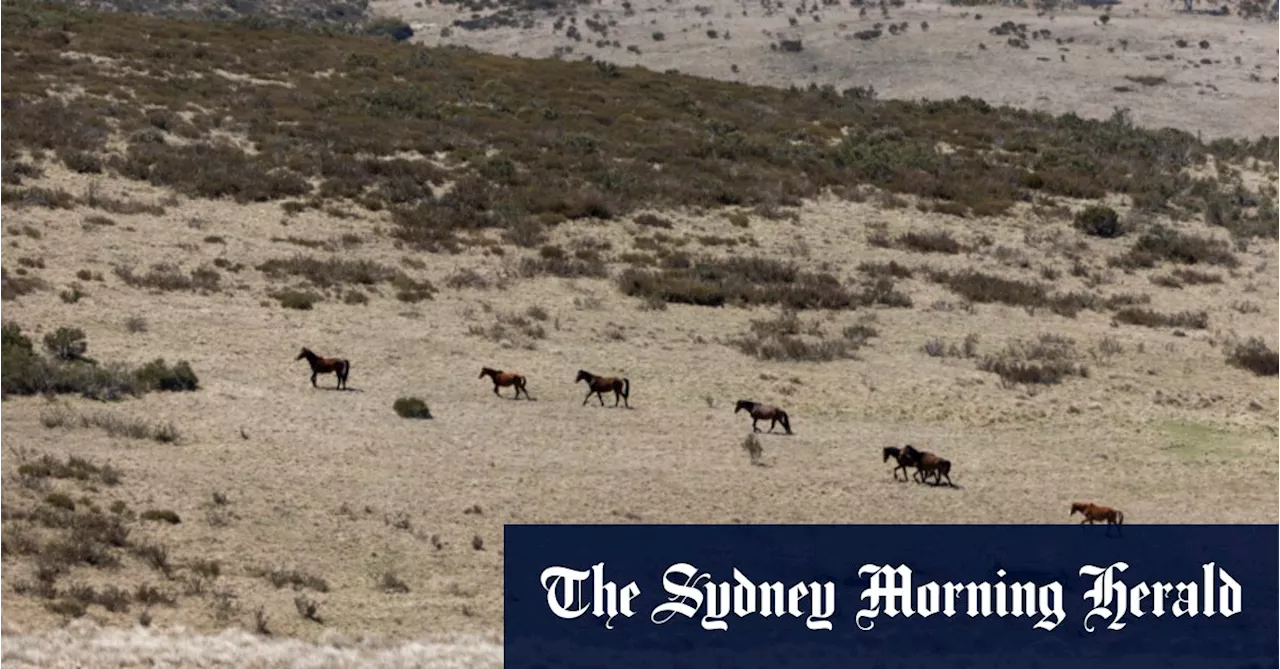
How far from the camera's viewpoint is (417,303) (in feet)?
111

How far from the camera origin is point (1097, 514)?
22.3 metres

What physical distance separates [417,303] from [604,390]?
25.1 ft

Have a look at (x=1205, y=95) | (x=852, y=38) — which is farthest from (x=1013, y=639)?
(x=852, y=38)

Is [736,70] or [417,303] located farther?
[736,70]

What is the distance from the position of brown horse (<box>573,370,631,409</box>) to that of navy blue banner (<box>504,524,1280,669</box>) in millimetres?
5854

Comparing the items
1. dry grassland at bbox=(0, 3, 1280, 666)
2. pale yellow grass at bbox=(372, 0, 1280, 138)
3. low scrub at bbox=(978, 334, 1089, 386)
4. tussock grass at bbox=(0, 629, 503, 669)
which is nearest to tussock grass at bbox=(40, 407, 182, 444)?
dry grassland at bbox=(0, 3, 1280, 666)

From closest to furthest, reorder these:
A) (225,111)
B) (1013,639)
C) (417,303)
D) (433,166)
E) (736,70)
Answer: (1013,639) < (417,303) < (433,166) < (225,111) < (736,70)

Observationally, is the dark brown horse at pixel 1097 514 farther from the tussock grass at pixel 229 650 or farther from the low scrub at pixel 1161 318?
the low scrub at pixel 1161 318

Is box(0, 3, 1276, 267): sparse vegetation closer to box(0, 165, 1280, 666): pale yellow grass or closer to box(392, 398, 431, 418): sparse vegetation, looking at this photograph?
box(0, 165, 1280, 666): pale yellow grass

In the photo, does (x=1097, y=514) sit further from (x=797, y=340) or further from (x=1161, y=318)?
(x=1161, y=318)

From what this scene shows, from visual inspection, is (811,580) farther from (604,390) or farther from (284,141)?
(284,141)

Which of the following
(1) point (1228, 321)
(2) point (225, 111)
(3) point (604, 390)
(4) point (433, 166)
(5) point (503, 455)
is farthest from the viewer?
(2) point (225, 111)

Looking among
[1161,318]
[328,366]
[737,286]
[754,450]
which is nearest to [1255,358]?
[1161,318]

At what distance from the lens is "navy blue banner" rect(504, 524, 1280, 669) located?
18.0m
